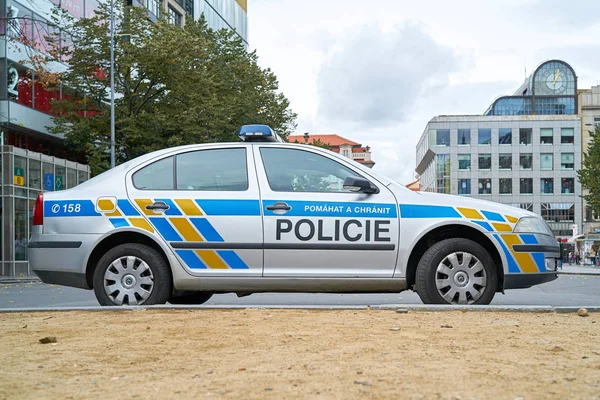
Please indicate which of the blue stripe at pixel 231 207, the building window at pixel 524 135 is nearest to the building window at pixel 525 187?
the building window at pixel 524 135

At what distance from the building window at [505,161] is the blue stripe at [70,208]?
307 feet

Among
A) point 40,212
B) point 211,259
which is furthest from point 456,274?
point 40,212

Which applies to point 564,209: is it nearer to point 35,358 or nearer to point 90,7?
point 90,7

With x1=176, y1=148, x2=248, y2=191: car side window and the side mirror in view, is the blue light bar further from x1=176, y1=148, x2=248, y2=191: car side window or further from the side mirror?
the side mirror

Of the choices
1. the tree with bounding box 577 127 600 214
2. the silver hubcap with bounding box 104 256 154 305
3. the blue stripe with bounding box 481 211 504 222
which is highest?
the tree with bounding box 577 127 600 214

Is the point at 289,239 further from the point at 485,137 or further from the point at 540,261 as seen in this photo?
the point at 485,137

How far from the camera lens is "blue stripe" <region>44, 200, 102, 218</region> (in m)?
7.81

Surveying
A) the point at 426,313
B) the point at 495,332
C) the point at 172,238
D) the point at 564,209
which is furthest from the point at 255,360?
the point at 564,209

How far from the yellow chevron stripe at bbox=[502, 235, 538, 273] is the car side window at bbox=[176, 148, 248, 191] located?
2450mm

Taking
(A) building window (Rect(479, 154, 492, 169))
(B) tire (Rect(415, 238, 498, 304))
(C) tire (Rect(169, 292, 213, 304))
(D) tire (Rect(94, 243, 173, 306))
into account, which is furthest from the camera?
(A) building window (Rect(479, 154, 492, 169))

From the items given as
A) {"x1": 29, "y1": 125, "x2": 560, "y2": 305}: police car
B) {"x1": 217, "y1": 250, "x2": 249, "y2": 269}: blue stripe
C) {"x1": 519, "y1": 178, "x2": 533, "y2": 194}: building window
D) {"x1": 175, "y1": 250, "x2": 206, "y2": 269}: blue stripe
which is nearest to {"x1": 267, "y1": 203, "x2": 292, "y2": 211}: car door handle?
{"x1": 29, "y1": 125, "x2": 560, "y2": 305}: police car

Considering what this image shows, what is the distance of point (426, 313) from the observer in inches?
261

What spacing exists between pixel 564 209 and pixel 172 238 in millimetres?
93582

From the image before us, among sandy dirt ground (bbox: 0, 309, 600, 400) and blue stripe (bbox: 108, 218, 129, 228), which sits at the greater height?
blue stripe (bbox: 108, 218, 129, 228)
